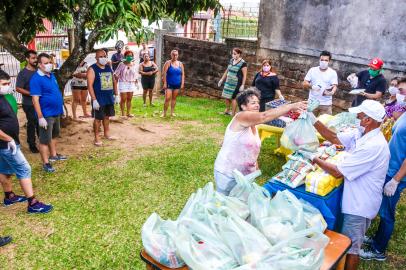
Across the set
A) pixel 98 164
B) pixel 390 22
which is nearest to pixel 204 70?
pixel 390 22

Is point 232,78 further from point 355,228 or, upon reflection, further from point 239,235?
point 239,235

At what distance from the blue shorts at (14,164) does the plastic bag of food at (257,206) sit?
298cm

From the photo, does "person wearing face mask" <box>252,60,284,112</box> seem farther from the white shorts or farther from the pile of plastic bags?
the pile of plastic bags

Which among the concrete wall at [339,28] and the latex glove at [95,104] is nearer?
the latex glove at [95,104]

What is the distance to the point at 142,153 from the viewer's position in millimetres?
6805

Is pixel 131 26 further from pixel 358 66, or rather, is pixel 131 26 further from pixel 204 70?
pixel 204 70

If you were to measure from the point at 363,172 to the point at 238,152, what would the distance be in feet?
3.74

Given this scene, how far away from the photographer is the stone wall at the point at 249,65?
28.9 ft

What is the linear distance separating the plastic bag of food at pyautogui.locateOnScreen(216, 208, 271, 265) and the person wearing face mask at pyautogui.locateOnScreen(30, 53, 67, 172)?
399 centimetres

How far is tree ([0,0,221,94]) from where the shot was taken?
15.8ft

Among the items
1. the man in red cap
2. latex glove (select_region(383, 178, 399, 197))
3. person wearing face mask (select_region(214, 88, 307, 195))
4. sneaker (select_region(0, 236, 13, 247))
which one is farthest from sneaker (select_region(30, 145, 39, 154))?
the man in red cap

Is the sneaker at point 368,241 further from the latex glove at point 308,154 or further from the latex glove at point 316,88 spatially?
the latex glove at point 316,88

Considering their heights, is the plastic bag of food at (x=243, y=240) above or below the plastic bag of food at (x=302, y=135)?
below

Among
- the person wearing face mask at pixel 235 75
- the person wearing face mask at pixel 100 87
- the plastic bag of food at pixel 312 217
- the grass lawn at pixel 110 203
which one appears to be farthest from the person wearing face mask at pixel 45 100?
the person wearing face mask at pixel 235 75
